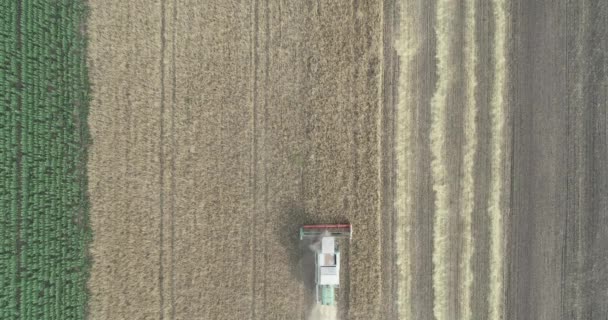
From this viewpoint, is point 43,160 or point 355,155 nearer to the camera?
point 43,160

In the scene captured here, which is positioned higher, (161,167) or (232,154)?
(232,154)

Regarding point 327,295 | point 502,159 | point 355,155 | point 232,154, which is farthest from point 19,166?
point 502,159

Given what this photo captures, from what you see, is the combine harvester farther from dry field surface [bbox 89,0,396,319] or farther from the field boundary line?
the field boundary line

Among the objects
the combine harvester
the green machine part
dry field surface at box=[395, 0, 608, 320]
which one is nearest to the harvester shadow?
the combine harvester

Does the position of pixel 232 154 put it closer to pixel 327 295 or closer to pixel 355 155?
pixel 355 155

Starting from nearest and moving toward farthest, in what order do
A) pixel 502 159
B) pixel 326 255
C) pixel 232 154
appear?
pixel 326 255 → pixel 232 154 → pixel 502 159

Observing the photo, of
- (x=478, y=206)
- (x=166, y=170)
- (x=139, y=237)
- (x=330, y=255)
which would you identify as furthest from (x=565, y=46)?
(x=139, y=237)
